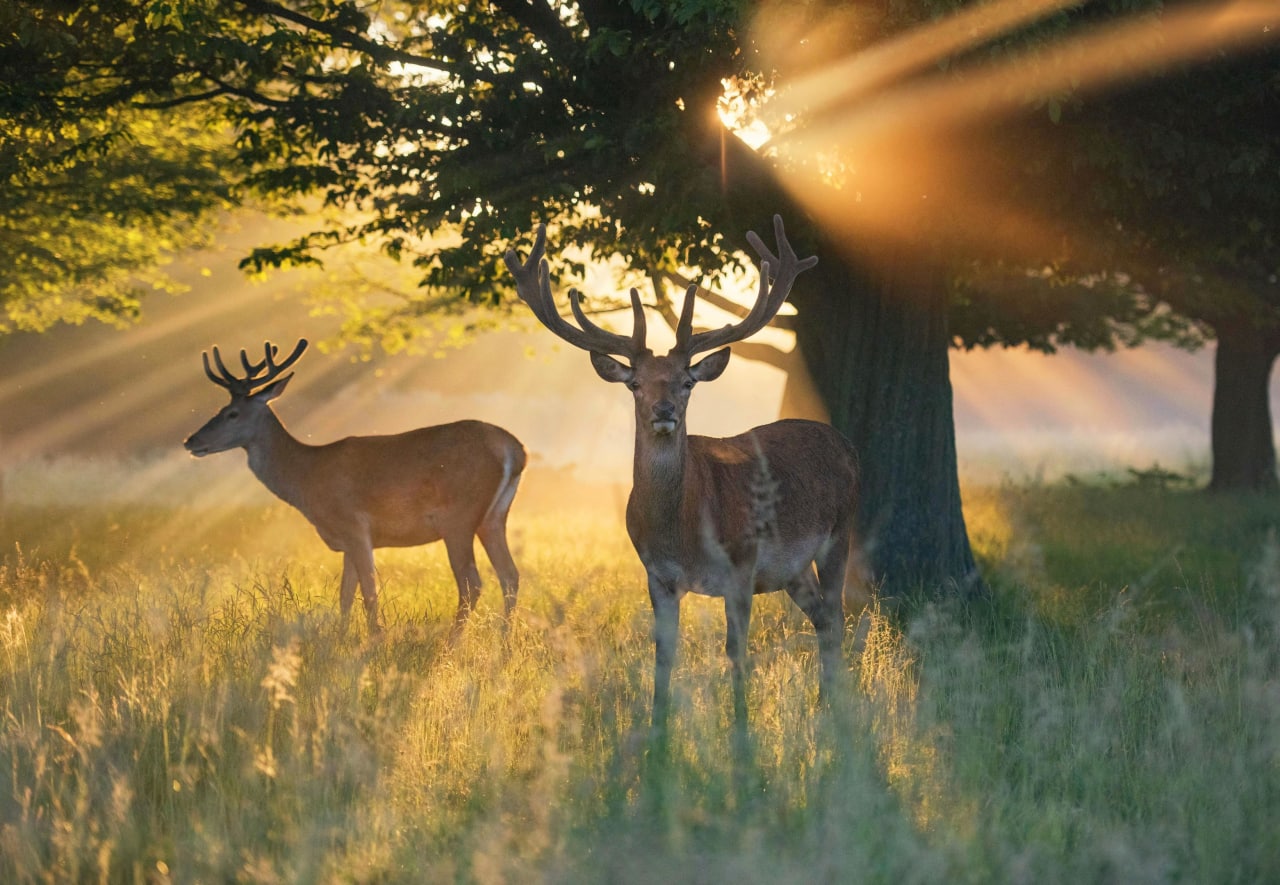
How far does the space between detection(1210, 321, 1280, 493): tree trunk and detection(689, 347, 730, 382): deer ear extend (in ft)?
58.5

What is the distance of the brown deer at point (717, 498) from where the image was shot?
6801mm

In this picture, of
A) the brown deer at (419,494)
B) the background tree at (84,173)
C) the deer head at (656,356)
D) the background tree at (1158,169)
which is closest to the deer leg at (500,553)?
the brown deer at (419,494)

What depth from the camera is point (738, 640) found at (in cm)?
648

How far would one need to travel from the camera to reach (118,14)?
10852 mm

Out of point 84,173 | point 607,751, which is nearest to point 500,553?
point 607,751

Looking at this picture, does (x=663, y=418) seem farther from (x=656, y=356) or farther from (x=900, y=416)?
(x=900, y=416)

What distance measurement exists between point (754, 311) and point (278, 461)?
517cm

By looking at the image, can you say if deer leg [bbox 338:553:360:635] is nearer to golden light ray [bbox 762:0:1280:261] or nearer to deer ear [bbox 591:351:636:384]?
deer ear [bbox 591:351:636:384]

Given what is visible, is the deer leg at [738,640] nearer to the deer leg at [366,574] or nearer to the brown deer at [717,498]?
the brown deer at [717,498]

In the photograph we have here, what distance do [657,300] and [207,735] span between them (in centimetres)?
944

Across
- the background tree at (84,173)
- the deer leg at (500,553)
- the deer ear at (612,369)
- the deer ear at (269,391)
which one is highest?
the background tree at (84,173)

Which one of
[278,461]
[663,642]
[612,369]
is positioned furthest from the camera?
[278,461]

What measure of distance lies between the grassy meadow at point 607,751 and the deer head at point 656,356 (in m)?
1.32

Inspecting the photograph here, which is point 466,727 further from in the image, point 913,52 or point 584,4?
point 584,4
